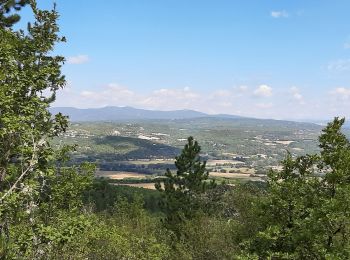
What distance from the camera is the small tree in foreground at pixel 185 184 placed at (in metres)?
64.9

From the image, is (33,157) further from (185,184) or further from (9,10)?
(185,184)

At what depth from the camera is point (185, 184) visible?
67.4m

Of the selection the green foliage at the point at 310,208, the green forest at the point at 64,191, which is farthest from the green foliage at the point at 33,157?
the green foliage at the point at 310,208

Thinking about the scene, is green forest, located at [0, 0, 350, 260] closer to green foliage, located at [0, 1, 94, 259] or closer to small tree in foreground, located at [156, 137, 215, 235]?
green foliage, located at [0, 1, 94, 259]

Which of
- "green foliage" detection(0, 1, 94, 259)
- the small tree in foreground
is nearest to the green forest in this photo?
"green foliage" detection(0, 1, 94, 259)

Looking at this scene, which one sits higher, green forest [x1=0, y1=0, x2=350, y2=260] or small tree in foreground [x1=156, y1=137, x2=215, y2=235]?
green forest [x1=0, y1=0, x2=350, y2=260]

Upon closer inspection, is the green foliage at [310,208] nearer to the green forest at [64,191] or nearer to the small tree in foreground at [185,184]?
the green forest at [64,191]

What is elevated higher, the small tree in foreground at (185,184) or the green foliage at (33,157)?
the green foliage at (33,157)

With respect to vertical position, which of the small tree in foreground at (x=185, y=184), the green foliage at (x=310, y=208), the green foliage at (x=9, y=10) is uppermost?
the green foliage at (x=9, y=10)

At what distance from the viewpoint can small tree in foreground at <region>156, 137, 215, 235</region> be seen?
64938mm

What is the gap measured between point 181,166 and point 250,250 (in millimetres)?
39155

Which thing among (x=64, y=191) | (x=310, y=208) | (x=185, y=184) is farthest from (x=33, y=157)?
(x=185, y=184)

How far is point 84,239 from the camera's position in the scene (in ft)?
108

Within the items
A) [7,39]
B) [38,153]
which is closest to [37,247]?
[38,153]
